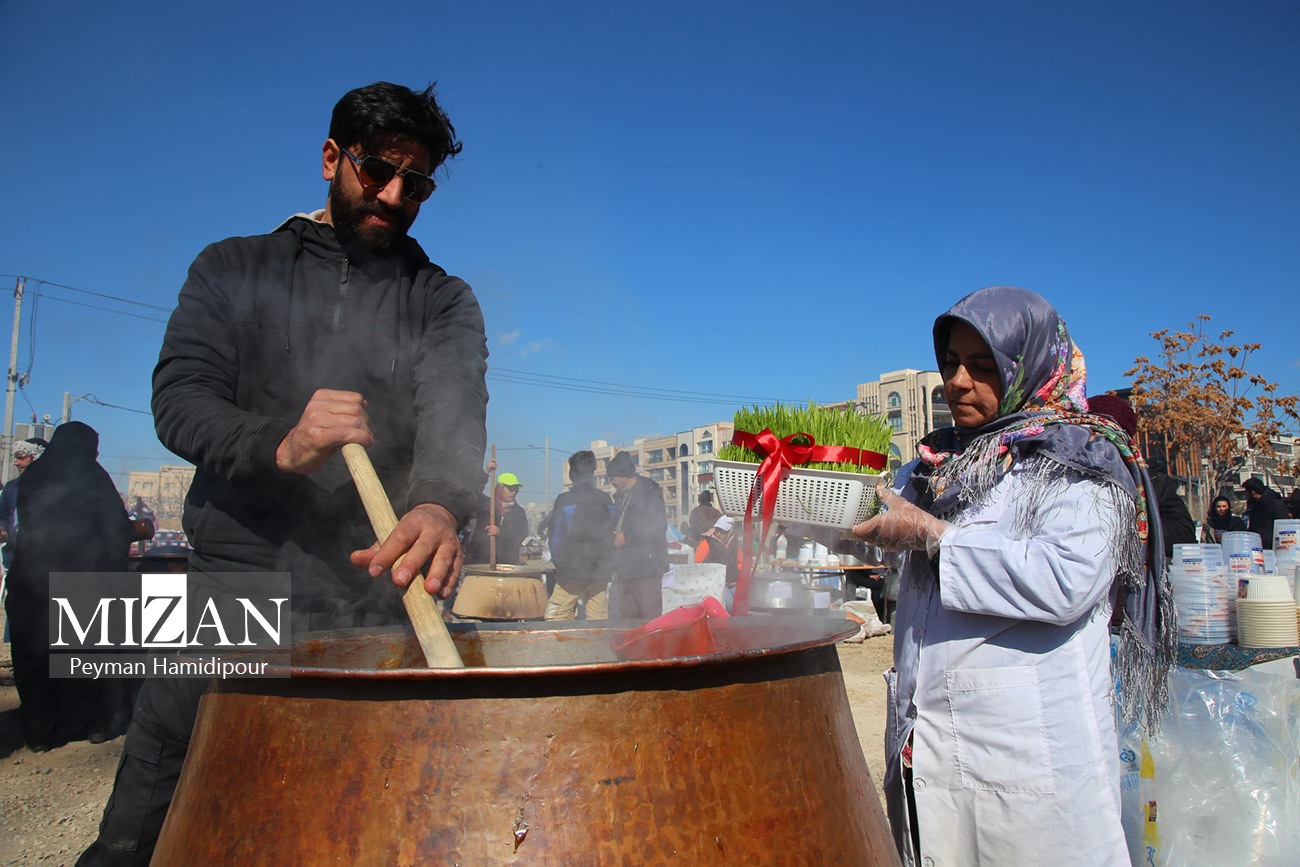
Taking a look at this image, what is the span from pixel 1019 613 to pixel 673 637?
2.47ft

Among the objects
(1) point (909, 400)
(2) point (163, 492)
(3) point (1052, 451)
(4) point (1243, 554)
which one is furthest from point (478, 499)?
(1) point (909, 400)

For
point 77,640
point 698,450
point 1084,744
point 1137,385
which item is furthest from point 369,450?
point 698,450

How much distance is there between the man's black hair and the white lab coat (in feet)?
5.06

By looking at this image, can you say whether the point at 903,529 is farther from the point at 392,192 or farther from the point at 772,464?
the point at 392,192

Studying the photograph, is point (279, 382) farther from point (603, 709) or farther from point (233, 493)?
point (603, 709)

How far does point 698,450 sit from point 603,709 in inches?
1346

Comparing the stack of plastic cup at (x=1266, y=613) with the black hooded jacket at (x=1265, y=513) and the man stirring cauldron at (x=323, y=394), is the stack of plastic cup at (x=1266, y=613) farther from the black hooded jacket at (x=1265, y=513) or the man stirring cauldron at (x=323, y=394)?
the black hooded jacket at (x=1265, y=513)

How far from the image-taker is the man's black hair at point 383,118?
175cm

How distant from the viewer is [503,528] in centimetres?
959

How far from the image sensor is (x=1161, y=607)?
1.93 m

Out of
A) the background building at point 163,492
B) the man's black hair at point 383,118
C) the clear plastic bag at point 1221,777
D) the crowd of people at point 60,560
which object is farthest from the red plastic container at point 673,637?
the background building at point 163,492

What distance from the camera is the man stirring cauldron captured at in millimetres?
1536

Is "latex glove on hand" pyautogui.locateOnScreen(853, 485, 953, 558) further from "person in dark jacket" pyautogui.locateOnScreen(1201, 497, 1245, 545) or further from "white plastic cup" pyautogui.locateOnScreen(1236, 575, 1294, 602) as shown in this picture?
"person in dark jacket" pyautogui.locateOnScreen(1201, 497, 1245, 545)

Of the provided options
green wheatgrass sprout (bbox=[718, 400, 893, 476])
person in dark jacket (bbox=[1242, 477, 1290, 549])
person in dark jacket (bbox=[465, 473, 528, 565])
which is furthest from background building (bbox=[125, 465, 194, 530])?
person in dark jacket (bbox=[1242, 477, 1290, 549])
